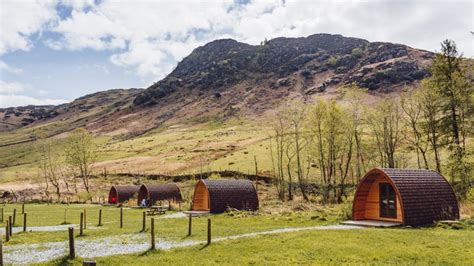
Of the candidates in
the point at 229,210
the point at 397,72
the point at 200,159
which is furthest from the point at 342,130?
the point at 397,72

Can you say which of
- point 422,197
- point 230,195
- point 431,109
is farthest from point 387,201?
point 431,109

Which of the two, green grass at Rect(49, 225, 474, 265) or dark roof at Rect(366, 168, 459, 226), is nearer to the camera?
green grass at Rect(49, 225, 474, 265)

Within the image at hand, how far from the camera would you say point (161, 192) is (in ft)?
195

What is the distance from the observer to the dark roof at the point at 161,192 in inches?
2302

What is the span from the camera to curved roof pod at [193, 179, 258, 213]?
1697 inches

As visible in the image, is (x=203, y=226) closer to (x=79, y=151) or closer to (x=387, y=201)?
(x=387, y=201)

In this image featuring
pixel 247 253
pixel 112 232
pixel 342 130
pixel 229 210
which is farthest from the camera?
pixel 342 130

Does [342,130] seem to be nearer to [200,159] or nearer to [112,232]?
[112,232]

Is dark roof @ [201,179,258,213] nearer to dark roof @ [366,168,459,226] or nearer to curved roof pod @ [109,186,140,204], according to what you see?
dark roof @ [366,168,459,226]

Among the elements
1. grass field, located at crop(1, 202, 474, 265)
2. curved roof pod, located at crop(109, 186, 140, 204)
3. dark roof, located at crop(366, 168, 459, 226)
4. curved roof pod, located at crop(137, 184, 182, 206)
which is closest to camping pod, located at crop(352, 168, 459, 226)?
dark roof, located at crop(366, 168, 459, 226)

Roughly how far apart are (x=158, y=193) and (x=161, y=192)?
56cm

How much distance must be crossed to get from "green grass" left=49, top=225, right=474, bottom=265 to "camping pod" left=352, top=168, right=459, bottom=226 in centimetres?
439

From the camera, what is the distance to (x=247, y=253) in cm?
2014

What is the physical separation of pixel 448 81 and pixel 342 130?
16.6 metres
